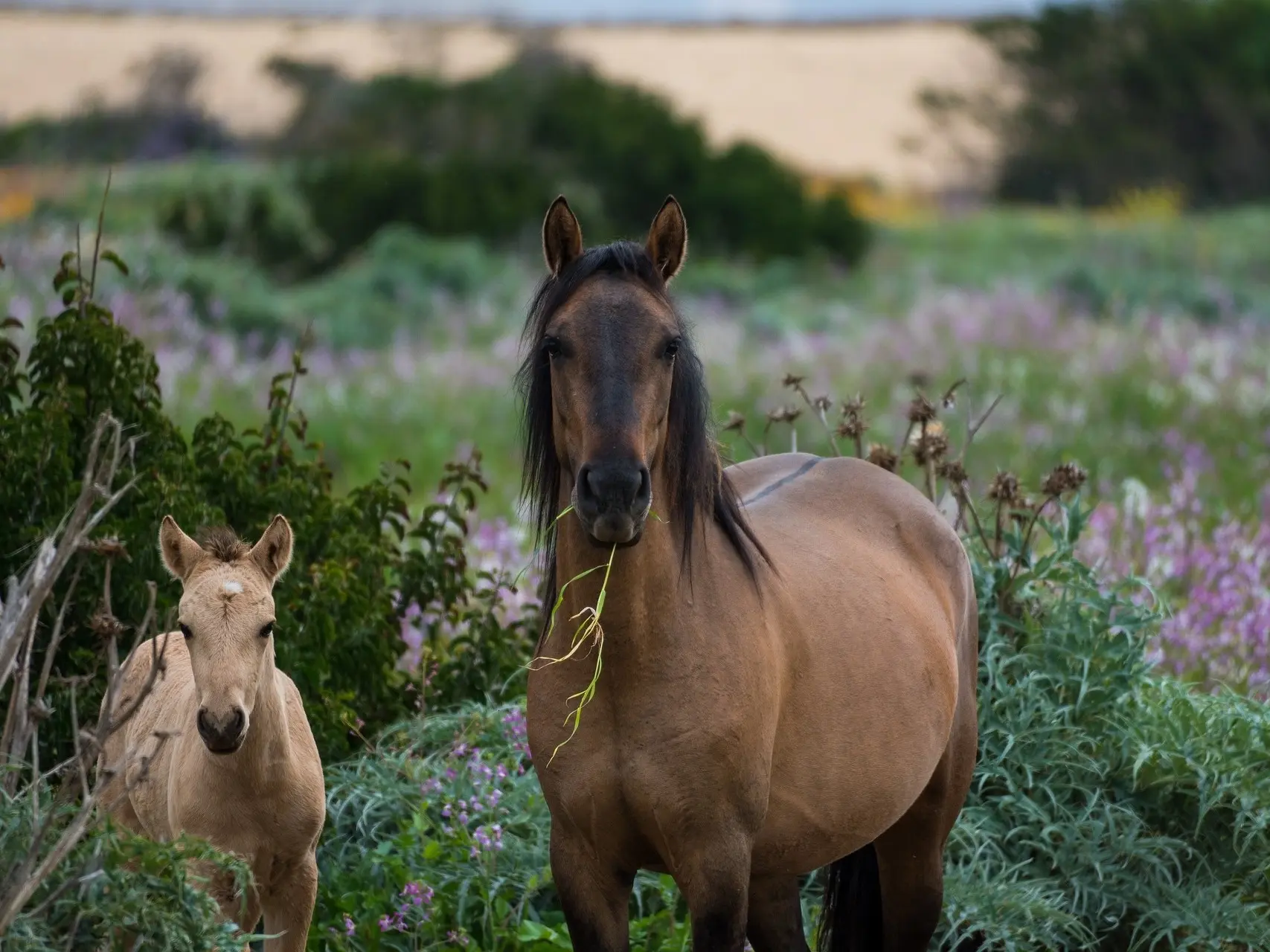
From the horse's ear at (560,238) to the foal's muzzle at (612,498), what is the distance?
24.6 inches

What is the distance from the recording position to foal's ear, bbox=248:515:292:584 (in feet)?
12.5

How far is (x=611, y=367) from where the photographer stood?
11.2 feet

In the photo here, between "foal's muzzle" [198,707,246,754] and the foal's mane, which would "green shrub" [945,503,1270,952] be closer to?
the foal's mane

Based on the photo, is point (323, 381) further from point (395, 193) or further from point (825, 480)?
point (825, 480)

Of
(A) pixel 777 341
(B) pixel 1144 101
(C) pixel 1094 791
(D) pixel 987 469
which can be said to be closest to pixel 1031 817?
(C) pixel 1094 791

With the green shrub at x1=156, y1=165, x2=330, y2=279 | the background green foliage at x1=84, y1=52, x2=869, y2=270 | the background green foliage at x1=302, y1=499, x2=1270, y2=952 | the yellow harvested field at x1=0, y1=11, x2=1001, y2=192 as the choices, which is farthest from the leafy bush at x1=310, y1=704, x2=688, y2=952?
the yellow harvested field at x1=0, y1=11, x2=1001, y2=192

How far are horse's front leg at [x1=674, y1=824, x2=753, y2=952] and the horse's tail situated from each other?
1.16 m

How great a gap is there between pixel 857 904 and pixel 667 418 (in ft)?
5.89

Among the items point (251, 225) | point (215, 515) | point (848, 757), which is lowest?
point (251, 225)

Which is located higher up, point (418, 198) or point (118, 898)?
point (118, 898)

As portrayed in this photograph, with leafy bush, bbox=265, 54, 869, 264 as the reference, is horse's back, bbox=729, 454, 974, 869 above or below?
above

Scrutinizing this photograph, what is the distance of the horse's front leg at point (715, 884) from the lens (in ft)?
11.7

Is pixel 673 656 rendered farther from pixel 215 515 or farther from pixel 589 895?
pixel 215 515

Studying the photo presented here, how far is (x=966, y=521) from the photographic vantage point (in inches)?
234
